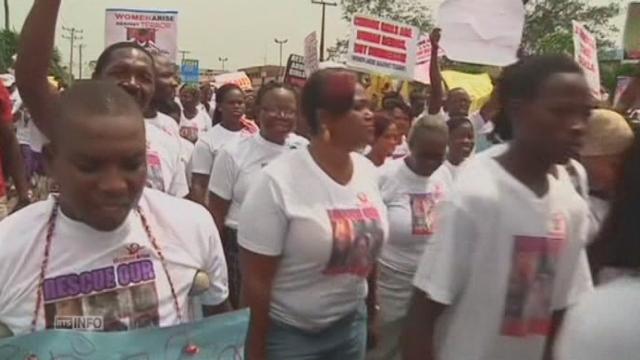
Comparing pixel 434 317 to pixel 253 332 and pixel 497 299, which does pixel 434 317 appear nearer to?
pixel 497 299

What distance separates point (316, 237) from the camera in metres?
3.87

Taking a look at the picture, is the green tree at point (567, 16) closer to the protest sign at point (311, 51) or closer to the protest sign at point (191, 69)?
the protest sign at point (191, 69)

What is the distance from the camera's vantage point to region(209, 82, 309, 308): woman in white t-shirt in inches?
258

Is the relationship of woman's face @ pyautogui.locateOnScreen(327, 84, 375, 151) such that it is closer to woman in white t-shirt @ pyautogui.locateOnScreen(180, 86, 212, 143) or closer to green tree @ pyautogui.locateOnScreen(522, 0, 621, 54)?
woman in white t-shirt @ pyautogui.locateOnScreen(180, 86, 212, 143)

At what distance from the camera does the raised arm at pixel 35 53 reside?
3.15m

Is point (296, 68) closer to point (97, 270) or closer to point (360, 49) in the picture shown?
point (360, 49)

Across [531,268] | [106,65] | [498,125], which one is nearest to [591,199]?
[498,125]

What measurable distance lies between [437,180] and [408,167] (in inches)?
7.2

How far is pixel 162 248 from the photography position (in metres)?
2.66

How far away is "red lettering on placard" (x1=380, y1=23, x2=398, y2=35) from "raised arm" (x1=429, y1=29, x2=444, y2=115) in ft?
4.66

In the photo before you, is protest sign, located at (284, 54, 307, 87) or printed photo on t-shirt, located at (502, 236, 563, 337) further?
protest sign, located at (284, 54, 307, 87)

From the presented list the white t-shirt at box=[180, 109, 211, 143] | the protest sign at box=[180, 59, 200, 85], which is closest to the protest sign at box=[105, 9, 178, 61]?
the white t-shirt at box=[180, 109, 211, 143]

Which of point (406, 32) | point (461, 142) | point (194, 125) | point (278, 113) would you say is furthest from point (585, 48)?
point (194, 125)

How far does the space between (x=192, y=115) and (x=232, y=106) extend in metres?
6.54
